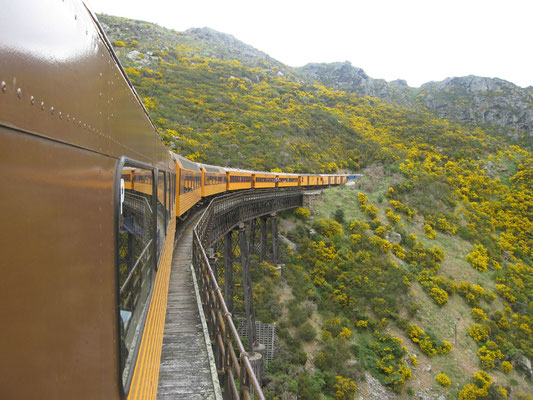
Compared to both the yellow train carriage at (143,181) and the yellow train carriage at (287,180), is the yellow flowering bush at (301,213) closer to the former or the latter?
the yellow train carriage at (287,180)

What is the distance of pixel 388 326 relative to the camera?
17688 millimetres

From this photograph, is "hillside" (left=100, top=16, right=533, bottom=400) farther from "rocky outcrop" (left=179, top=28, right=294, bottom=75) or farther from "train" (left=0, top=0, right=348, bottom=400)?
"rocky outcrop" (left=179, top=28, right=294, bottom=75)

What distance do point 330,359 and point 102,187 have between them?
52.0ft

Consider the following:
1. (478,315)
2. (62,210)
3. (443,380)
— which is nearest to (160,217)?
(62,210)

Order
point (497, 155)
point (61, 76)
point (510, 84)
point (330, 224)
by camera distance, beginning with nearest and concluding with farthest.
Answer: point (61, 76) < point (330, 224) < point (497, 155) < point (510, 84)

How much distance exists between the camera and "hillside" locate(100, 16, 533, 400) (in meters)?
15.4

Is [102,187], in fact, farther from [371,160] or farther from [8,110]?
[371,160]

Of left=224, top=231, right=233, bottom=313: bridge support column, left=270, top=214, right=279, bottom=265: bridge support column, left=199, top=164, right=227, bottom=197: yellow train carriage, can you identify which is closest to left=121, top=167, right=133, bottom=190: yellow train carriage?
left=224, top=231, right=233, bottom=313: bridge support column

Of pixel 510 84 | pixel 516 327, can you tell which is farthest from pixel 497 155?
pixel 510 84

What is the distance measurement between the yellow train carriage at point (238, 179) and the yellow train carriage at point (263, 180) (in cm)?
40

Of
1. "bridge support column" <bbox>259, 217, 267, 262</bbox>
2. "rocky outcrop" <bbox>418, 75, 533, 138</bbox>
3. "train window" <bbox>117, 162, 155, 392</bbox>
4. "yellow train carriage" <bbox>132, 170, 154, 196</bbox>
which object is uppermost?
"rocky outcrop" <bbox>418, 75, 533, 138</bbox>

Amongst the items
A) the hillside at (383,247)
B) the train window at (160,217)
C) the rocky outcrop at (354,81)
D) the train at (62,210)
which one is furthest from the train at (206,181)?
the rocky outcrop at (354,81)

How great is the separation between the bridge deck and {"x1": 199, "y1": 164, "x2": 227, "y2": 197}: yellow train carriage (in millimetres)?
7787

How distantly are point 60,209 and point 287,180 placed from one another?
72.1 feet
